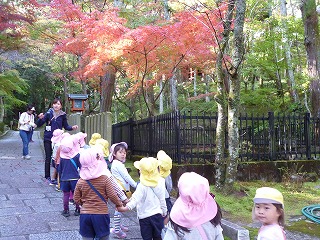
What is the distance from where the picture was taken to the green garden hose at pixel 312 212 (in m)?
5.80

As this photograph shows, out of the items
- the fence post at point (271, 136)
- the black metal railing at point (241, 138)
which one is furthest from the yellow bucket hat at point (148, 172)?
the fence post at point (271, 136)

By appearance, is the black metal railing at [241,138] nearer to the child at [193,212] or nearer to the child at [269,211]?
the child at [193,212]

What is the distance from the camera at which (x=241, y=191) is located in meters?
6.89

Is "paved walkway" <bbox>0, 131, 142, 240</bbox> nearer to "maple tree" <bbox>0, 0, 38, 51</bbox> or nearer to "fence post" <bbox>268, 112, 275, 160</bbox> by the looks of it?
"fence post" <bbox>268, 112, 275, 160</bbox>

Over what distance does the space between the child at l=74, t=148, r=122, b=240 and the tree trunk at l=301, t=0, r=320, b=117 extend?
9.16 meters

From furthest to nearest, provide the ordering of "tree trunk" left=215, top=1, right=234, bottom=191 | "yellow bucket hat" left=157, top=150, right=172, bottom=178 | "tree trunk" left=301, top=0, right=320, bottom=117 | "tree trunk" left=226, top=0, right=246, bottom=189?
"tree trunk" left=301, top=0, right=320, bottom=117 < "tree trunk" left=215, top=1, right=234, bottom=191 < "tree trunk" left=226, top=0, right=246, bottom=189 < "yellow bucket hat" left=157, top=150, right=172, bottom=178

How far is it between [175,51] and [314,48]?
4762mm

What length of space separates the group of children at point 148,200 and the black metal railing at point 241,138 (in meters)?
2.09

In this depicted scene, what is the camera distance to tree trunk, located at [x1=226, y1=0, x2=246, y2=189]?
6.57m

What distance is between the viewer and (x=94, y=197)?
3.80 m

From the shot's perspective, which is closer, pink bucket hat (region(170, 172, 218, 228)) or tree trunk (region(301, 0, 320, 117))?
pink bucket hat (region(170, 172, 218, 228))

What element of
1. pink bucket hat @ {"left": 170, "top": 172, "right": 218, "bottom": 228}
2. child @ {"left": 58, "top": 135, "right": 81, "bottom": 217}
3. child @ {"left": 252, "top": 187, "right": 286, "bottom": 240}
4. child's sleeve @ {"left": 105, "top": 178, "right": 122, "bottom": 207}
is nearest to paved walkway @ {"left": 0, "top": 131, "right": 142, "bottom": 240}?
child @ {"left": 58, "top": 135, "right": 81, "bottom": 217}

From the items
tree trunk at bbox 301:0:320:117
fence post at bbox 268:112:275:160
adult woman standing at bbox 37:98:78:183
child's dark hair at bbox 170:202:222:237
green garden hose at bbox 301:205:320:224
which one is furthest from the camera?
tree trunk at bbox 301:0:320:117

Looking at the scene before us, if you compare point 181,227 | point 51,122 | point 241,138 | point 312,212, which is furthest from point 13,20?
point 181,227
